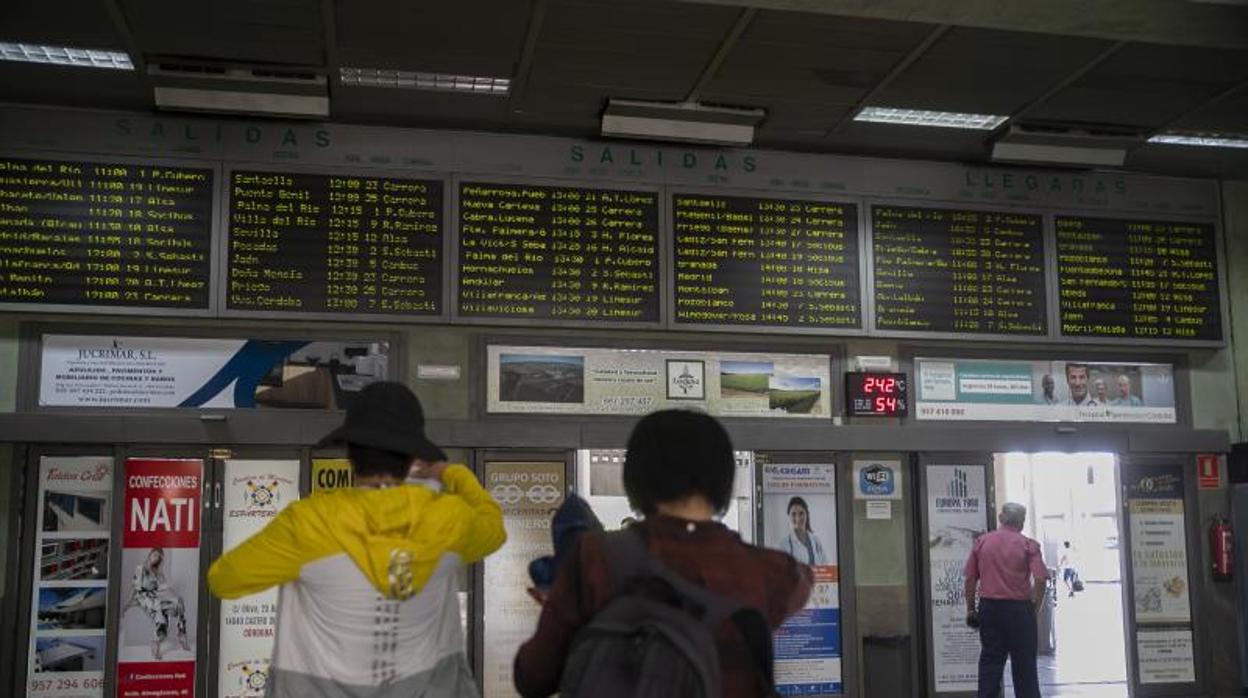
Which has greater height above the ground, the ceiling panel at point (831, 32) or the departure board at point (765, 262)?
the ceiling panel at point (831, 32)

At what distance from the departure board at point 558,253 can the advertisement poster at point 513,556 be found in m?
0.96

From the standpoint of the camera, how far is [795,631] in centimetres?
708

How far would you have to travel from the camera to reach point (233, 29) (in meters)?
5.50

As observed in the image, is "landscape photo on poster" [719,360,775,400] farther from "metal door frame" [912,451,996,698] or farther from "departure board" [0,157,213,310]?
"departure board" [0,157,213,310]

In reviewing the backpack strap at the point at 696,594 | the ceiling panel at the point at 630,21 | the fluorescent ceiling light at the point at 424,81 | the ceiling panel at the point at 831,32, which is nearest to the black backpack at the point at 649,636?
the backpack strap at the point at 696,594

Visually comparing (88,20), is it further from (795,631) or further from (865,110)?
(795,631)

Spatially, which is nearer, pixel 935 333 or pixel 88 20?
pixel 88 20

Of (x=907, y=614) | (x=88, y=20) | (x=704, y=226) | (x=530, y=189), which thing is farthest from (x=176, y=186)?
(x=907, y=614)

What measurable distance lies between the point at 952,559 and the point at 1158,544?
5.01ft

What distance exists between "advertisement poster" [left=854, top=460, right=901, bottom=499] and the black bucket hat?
17.3 feet

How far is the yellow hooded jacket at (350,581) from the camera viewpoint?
7.46ft

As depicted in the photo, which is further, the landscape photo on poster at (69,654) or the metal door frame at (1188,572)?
the metal door frame at (1188,572)

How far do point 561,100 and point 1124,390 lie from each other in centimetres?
431

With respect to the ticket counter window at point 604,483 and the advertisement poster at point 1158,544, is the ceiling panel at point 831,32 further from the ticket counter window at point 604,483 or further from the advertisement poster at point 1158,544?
the advertisement poster at point 1158,544
